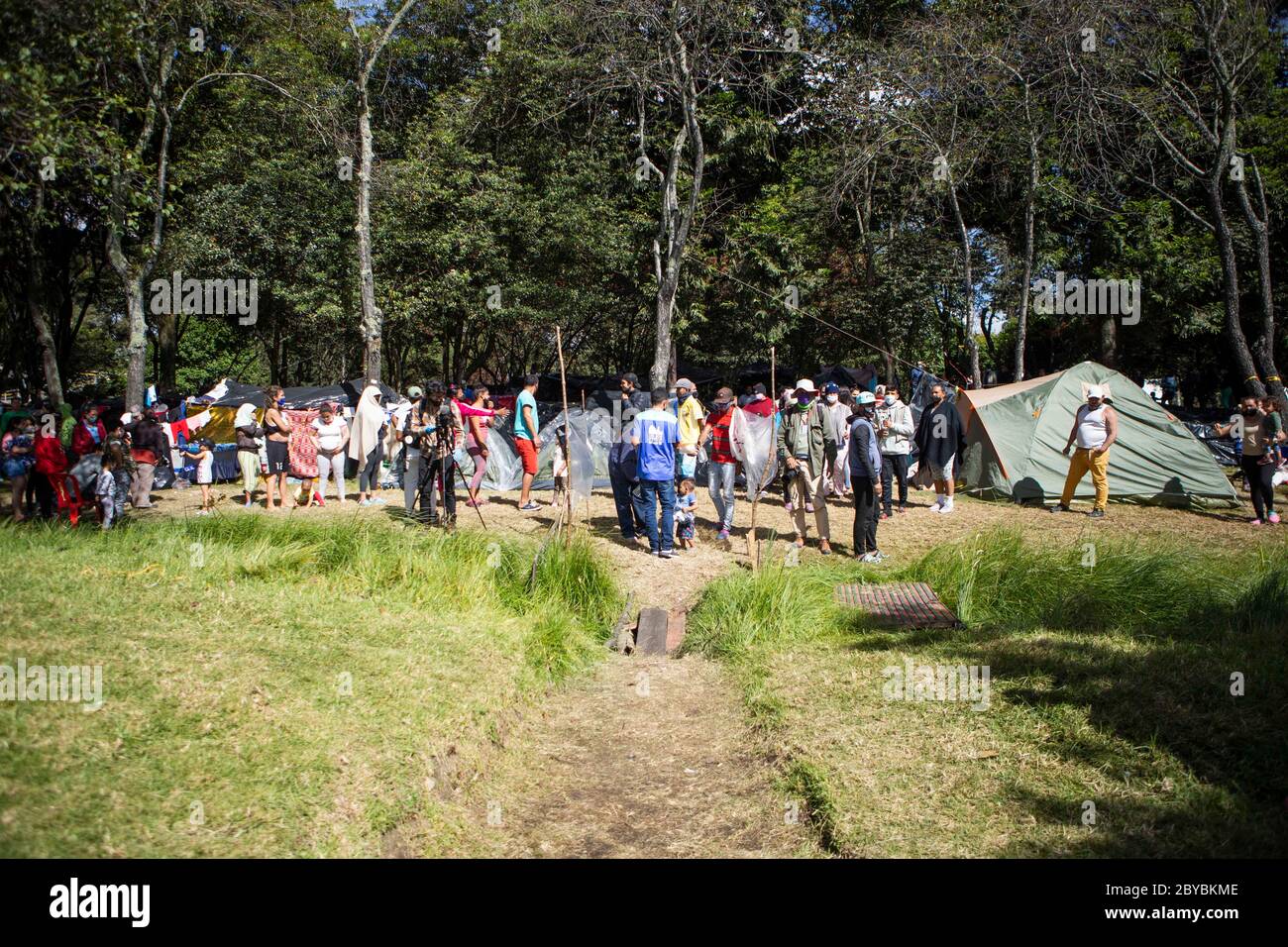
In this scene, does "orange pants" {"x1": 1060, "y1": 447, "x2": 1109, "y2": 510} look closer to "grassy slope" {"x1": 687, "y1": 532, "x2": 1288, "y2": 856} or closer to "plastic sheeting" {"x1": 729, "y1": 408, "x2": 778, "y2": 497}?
"grassy slope" {"x1": 687, "y1": 532, "x2": 1288, "y2": 856}

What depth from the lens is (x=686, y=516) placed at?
10.5m

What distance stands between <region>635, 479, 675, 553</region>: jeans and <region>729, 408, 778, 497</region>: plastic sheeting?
3.62 ft

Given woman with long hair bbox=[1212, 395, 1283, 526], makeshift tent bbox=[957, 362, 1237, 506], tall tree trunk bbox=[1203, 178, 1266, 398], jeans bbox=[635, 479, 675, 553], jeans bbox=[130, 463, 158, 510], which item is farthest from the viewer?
tall tree trunk bbox=[1203, 178, 1266, 398]

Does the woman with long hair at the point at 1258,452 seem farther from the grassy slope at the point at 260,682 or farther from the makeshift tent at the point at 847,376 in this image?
the makeshift tent at the point at 847,376

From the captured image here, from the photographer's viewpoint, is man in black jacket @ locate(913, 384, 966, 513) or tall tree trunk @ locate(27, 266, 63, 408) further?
tall tree trunk @ locate(27, 266, 63, 408)

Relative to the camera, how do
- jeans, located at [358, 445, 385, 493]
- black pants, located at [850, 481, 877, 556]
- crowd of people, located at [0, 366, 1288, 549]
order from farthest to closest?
jeans, located at [358, 445, 385, 493] < crowd of people, located at [0, 366, 1288, 549] < black pants, located at [850, 481, 877, 556]

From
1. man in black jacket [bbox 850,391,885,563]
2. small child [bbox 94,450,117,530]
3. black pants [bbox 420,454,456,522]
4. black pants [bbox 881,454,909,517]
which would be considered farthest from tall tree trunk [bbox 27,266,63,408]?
man in black jacket [bbox 850,391,885,563]

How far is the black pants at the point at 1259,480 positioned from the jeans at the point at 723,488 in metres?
6.52

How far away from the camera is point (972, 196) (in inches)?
974

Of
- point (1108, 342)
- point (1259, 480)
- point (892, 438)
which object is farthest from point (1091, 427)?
point (1108, 342)

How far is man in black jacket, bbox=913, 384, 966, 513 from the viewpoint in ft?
41.4

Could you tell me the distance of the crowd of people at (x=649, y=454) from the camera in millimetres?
10102

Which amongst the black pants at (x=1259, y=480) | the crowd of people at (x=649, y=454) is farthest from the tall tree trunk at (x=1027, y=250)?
the black pants at (x=1259, y=480)
